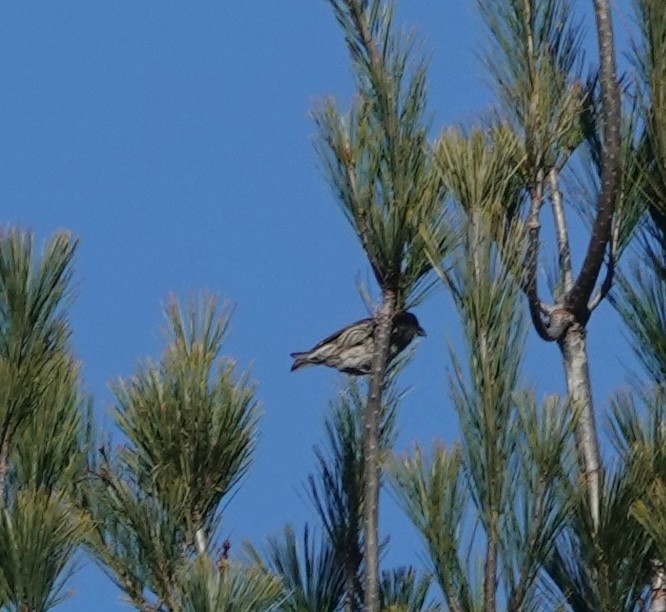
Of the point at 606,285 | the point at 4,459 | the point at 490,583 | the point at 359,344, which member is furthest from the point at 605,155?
the point at 4,459

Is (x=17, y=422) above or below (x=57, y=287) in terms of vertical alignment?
below

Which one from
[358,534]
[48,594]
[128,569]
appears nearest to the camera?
[48,594]

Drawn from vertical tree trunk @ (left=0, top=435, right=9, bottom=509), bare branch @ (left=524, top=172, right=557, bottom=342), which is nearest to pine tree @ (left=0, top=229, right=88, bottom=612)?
vertical tree trunk @ (left=0, top=435, right=9, bottom=509)

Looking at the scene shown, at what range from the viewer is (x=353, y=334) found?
3.46m

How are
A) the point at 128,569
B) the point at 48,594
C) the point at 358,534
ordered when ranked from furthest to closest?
the point at 358,534
the point at 128,569
the point at 48,594

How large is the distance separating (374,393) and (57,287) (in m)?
0.57

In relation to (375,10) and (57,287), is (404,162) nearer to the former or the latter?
(375,10)

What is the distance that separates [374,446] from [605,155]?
0.69 metres

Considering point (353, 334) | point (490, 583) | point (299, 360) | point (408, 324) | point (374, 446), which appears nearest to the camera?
point (490, 583)

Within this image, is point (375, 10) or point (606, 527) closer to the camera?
point (606, 527)

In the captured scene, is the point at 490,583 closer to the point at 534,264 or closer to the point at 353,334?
the point at 534,264

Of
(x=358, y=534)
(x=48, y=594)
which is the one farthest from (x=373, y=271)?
(x=48, y=594)

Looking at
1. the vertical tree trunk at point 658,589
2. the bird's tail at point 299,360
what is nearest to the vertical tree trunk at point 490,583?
the vertical tree trunk at point 658,589

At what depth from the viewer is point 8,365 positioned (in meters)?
3.10
